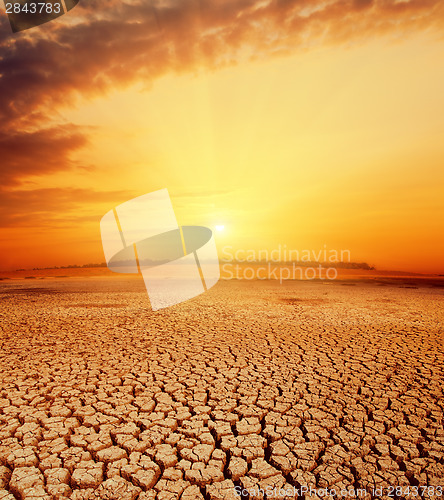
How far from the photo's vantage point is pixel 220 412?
3098 mm

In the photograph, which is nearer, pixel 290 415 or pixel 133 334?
→ pixel 290 415

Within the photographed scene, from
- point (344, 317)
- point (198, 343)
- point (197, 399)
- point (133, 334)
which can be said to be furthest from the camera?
point (344, 317)

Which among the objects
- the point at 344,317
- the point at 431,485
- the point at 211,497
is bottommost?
the point at 344,317

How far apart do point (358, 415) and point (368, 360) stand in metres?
1.73

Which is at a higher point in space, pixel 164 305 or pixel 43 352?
pixel 43 352

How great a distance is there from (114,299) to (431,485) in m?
9.64

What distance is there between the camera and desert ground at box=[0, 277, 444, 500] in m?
2.22

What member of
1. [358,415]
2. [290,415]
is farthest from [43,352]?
[358,415]

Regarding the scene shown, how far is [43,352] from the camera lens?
4945mm

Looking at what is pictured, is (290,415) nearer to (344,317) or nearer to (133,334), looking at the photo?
(133,334)

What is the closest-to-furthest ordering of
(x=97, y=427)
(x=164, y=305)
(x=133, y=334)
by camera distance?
1. (x=97, y=427)
2. (x=133, y=334)
3. (x=164, y=305)

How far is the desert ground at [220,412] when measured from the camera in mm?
2217

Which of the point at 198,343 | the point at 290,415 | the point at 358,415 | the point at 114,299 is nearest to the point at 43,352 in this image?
the point at 198,343

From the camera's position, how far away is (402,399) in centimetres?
339
